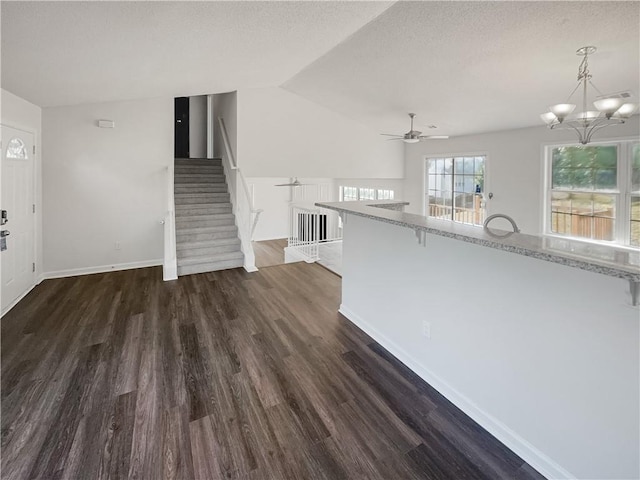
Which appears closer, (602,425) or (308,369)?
(602,425)

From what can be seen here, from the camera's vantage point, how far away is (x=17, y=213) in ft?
12.8

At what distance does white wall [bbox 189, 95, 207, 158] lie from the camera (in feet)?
27.4

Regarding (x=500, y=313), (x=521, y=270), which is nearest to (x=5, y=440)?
(x=500, y=313)

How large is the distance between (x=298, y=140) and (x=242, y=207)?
1687mm

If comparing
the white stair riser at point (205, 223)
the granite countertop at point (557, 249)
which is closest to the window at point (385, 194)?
the white stair riser at point (205, 223)

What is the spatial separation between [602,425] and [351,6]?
3412mm

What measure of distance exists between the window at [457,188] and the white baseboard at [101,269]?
5.46 m

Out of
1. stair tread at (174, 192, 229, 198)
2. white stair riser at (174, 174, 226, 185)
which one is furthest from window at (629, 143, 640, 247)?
white stair riser at (174, 174, 226, 185)

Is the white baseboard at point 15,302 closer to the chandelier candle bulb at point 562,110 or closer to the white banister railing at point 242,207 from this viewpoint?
the white banister railing at point 242,207

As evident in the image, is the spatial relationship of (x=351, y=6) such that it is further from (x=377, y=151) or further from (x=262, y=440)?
(x=377, y=151)

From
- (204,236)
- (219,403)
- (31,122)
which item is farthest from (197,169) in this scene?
(219,403)

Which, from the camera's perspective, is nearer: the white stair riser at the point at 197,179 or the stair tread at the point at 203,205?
the stair tread at the point at 203,205

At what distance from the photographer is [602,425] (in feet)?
4.83

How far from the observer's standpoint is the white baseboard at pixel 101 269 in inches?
195
